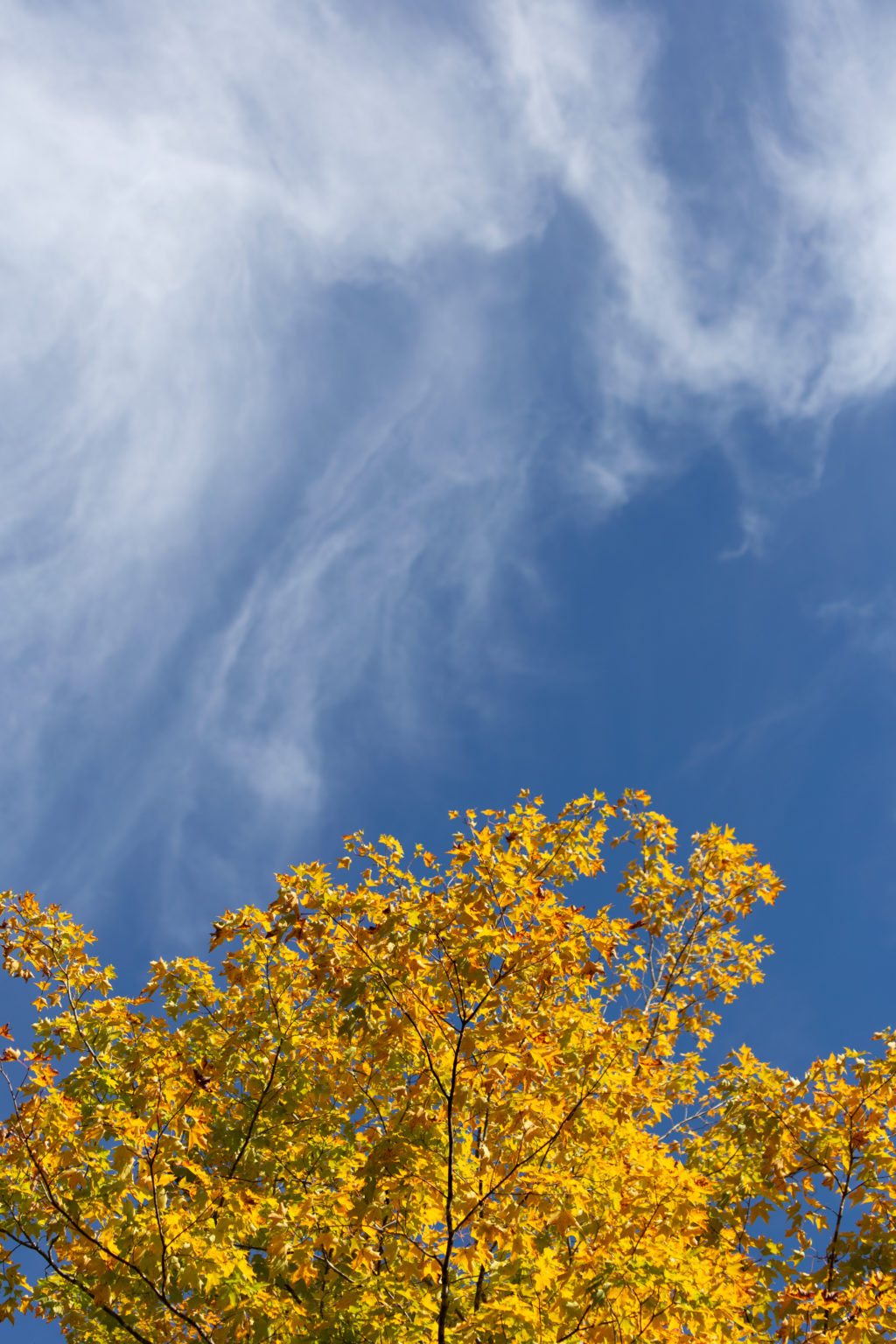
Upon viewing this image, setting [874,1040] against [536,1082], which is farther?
[874,1040]

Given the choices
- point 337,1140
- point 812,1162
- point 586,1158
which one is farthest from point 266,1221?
point 812,1162

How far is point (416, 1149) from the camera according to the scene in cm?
578

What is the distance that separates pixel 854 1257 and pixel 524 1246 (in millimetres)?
4091

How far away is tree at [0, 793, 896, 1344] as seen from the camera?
5.58 m

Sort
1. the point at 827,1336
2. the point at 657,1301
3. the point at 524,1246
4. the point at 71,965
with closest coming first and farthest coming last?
1. the point at 524,1246
2. the point at 657,1301
3. the point at 827,1336
4. the point at 71,965

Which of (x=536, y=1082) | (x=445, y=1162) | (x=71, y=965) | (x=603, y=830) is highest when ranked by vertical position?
(x=603, y=830)

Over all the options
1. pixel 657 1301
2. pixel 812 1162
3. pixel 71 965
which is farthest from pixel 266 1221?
pixel 812 1162

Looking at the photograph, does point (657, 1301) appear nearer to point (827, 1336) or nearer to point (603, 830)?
point (827, 1336)

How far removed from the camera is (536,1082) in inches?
223

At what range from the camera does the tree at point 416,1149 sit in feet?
18.3

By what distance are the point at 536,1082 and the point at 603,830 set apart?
8.58 feet

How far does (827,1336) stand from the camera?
602 cm

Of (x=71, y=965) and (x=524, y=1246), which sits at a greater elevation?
(x=71, y=965)

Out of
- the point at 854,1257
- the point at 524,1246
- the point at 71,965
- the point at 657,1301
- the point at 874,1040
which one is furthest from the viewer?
the point at 71,965
